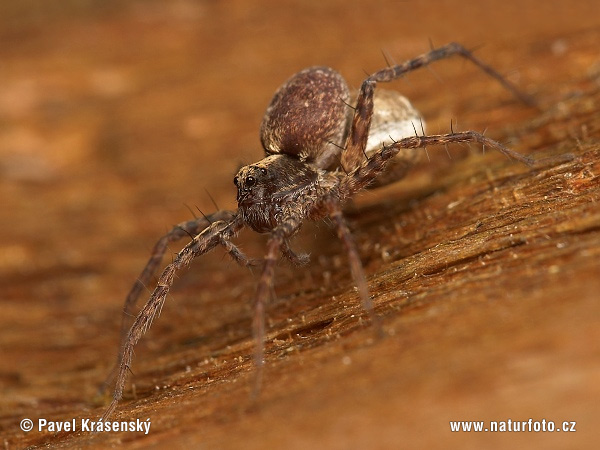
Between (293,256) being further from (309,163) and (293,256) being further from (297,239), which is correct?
(309,163)

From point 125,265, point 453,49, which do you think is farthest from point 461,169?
point 125,265

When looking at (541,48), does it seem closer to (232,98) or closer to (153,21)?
(232,98)

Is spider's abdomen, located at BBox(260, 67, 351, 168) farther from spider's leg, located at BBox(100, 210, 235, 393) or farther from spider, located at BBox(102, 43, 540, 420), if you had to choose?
spider's leg, located at BBox(100, 210, 235, 393)

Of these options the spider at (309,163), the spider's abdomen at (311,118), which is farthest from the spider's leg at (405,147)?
→ the spider's abdomen at (311,118)

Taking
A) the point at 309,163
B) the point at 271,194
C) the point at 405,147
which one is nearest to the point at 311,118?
the point at 309,163

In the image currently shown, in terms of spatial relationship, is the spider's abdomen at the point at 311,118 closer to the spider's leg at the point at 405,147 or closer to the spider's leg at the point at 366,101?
the spider's leg at the point at 366,101

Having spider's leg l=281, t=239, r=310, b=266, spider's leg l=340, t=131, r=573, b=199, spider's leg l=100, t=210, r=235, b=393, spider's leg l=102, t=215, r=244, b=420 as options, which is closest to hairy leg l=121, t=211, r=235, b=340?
spider's leg l=100, t=210, r=235, b=393
